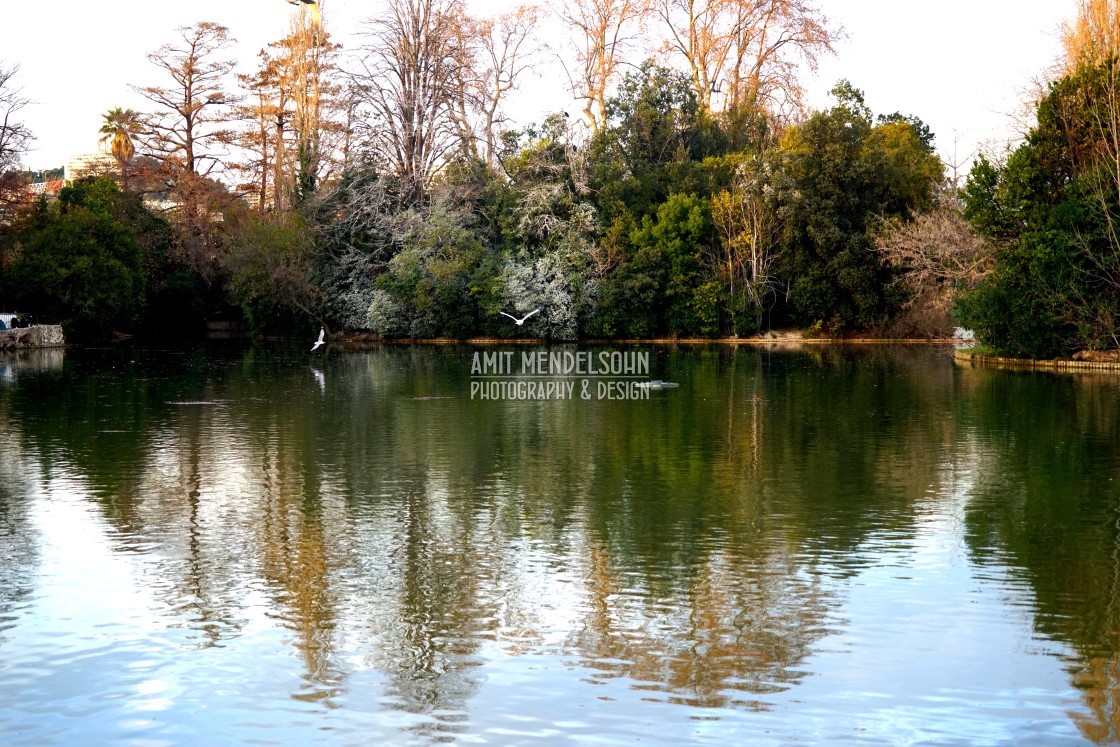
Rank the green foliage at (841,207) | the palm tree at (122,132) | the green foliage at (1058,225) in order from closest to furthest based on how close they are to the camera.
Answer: the green foliage at (1058,225) < the green foliage at (841,207) < the palm tree at (122,132)

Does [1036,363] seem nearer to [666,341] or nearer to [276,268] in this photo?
[666,341]

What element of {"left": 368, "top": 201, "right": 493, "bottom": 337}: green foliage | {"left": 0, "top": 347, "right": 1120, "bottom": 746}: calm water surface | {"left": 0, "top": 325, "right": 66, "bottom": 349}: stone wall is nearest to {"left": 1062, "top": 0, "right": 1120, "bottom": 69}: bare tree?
{"left": 0, "top": 347, "right": 1120, "bottom": 746}: calm water surface

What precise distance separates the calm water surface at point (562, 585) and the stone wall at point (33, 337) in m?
28.6

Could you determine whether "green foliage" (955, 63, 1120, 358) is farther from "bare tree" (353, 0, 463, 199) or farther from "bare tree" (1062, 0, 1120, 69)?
"bare tree" (353, 0, 463, 199)

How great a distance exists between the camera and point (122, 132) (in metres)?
61.8

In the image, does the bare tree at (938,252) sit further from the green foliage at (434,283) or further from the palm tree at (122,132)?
the palm tree at (122,132)

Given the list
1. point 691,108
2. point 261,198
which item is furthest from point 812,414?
point 261,198

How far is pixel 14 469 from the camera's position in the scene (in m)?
13.8

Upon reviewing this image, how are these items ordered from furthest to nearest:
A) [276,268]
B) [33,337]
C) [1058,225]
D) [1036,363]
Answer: [276,268] → [33,337] → [1036,363] → [1058,225]

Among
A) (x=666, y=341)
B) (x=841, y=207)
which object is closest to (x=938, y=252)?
(x=841, y=207)

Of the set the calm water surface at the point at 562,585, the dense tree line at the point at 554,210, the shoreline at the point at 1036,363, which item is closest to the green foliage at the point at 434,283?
the dense tree line at the point at 554,210

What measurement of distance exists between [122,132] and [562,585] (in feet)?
198

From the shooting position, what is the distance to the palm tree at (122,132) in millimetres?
60906

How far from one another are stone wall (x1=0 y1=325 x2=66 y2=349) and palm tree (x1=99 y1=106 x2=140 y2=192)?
647 inches
